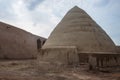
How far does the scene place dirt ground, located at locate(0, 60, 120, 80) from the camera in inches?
334

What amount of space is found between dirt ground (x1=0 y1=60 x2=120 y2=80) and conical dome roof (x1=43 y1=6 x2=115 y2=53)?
→ 6.50 feet

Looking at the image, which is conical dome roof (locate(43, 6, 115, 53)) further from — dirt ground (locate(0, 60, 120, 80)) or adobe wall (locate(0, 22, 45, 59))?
adobe wall (locate(0, 22, 45, 59))

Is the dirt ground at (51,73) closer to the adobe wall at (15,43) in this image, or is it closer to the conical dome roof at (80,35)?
the conical dome roof at (80,35)

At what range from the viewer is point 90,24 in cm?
1523

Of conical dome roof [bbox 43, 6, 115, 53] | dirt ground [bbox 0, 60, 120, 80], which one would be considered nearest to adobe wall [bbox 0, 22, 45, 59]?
conical dome roof [bbox 43, 6, 115, 53]

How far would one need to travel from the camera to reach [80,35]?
14211 millimetres

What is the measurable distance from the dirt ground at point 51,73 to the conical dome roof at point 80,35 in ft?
6.50

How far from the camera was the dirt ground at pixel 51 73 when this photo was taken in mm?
8492

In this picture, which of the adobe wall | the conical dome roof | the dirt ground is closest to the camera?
the dirt ground

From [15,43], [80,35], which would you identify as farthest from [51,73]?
[15,43]

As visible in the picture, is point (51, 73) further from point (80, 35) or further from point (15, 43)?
point (15, 43)

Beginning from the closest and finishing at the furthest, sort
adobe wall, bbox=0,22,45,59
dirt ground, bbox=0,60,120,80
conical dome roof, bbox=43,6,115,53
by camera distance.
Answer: dirt ground, bbox=0,60,120,80, conical dome roof, bbox=43,6,115,53, adobe wall, bbox=0,22,45,59

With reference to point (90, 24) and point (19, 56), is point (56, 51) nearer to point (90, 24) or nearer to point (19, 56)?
point (90, 24)

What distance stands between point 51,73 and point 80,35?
5244 millimetres
